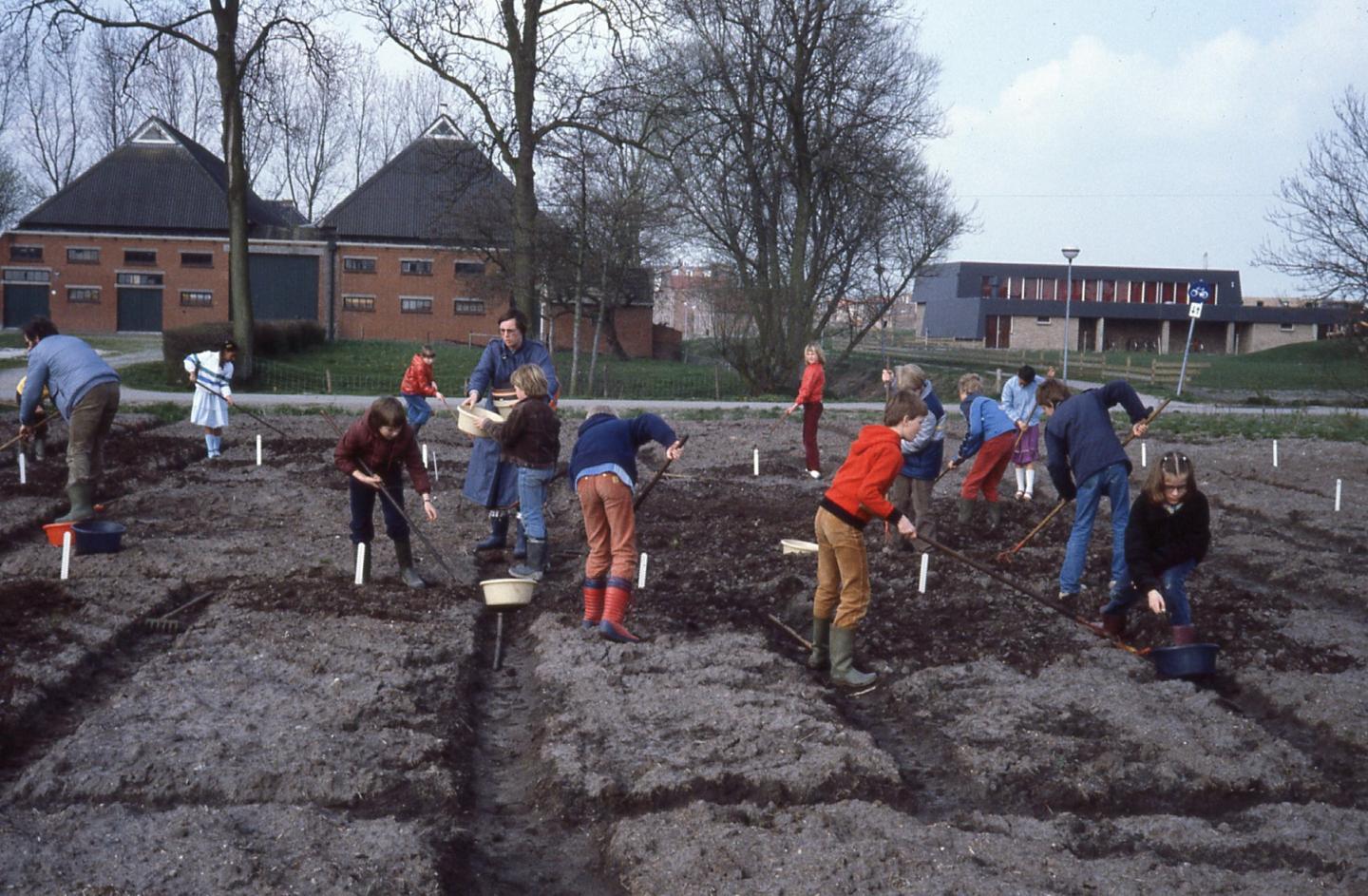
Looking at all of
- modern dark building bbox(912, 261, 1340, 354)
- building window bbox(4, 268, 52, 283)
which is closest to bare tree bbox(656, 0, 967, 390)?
building window bbox(4, 268, 52, 283)

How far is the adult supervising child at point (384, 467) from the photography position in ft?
29.3

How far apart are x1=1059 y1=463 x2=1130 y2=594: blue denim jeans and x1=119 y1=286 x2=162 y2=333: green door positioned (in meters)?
47.8

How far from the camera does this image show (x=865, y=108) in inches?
1323

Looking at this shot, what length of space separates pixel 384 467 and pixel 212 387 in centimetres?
775

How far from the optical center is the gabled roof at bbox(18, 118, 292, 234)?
49.8 metres

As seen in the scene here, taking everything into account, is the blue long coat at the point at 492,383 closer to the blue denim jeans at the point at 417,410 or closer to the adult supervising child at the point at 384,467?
the adult supervising child at the point at 384,467

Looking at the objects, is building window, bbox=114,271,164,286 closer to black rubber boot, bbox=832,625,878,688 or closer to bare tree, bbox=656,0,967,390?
bare tree, bbox=656,0,967,390

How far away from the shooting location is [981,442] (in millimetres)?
11625

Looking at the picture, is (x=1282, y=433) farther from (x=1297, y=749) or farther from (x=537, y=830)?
(x=537, y=830)

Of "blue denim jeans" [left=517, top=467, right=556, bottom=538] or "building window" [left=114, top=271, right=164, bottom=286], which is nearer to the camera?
"blue denim jeans" [left=517, top=467, right=556, bottom=538]

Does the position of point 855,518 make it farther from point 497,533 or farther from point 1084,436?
point 497,533

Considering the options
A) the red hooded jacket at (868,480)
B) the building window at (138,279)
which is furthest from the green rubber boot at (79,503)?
the building window at (138,279)

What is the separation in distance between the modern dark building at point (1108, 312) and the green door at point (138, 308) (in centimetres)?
4157

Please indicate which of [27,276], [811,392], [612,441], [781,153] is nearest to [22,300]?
[27,276]
